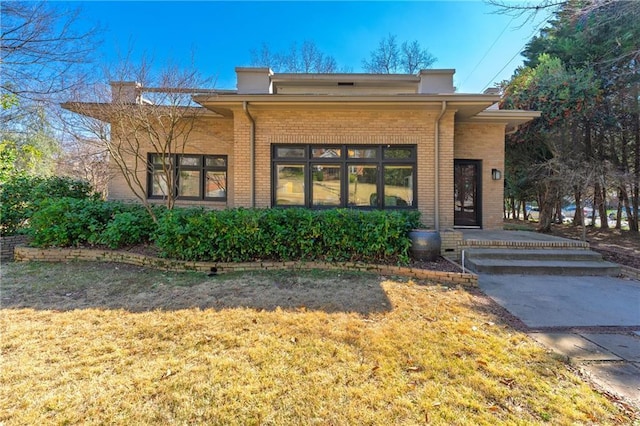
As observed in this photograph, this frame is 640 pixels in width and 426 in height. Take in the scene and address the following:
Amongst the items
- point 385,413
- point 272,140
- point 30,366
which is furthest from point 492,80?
point 30,366

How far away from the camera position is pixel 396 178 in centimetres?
773

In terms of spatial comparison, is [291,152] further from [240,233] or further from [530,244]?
[530,244]

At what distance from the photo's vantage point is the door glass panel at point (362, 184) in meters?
7.74

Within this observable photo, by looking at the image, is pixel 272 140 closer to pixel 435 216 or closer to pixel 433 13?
pixel 435 216

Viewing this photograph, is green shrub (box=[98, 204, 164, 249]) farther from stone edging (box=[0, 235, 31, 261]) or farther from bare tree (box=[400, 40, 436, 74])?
bare tree (box=[400, 40, 436, 74])

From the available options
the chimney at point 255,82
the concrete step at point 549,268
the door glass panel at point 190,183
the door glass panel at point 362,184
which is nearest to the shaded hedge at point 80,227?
the door glass panel at point 190,183

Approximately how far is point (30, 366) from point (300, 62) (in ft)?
72.1

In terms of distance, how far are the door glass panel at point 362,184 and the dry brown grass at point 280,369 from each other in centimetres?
405

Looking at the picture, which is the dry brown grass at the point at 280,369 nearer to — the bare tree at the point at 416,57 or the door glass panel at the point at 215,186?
the door glass panel at the point at 215,186

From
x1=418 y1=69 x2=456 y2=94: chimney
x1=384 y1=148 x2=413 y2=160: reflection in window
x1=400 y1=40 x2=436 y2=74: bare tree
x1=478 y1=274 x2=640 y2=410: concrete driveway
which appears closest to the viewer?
x1=478 y1=274 x2=640 y2=410: concrete driveway

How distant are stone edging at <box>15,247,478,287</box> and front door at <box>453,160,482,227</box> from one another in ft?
15.7

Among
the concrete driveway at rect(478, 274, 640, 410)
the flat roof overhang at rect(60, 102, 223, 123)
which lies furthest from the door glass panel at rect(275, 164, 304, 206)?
the concrete driveway at rect(478, 274, 640, 410)

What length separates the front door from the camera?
9109mm

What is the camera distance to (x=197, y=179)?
888cm
